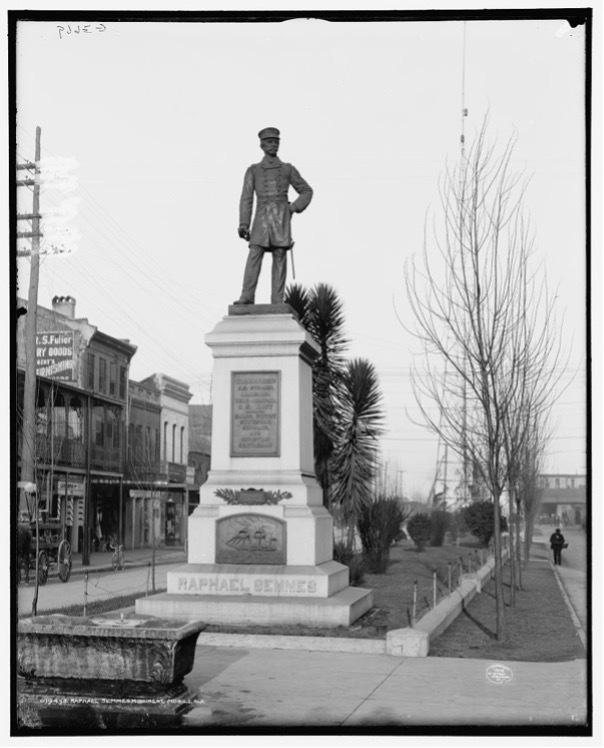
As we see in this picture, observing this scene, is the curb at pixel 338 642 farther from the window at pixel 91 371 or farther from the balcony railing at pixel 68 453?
the window at pixel 91 371

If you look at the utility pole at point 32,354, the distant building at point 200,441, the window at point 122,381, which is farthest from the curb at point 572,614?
the distant building at point 200,441

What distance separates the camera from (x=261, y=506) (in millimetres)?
12383

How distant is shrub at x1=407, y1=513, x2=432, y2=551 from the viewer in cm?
3528

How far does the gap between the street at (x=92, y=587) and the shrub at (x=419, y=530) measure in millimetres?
11749

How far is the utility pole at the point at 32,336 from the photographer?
861 centimetres

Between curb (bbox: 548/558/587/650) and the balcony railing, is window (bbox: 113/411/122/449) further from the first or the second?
curb (bbox: 548/558/587/650)

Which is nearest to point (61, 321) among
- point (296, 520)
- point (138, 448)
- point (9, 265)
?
point (138, 448)

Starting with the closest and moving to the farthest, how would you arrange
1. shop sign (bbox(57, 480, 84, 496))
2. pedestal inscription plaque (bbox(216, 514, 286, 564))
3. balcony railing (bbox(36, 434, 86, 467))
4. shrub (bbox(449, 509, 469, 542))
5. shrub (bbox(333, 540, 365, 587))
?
pedestal inscription plaque (bbox(216, 514, 286, 564))
shrub (bbox(333, 540, 365, 587))
balcony railing (bbox(36, 434, 86, 467))
shop sign (bbox(57, 480, 84, 496))
shrub (bbox(449, 509, 469, 542))

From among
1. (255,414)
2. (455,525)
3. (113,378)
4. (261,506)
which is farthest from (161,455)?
(261,506)

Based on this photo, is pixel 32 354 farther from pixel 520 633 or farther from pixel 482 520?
pixel 482 520

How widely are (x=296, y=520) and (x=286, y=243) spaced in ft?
12.7

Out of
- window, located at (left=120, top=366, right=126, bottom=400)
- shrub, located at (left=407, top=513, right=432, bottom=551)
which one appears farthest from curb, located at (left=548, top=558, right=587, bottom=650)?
window, located at (left=120, top=366, right=126, bottom=400)

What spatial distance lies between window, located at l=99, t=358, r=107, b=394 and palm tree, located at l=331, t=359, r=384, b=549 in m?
16.3

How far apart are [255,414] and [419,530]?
23.7m
